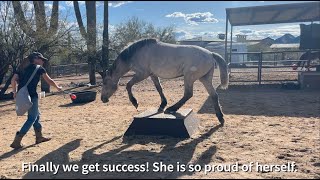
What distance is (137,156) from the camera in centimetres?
485

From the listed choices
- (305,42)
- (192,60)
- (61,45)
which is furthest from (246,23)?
(192,60)

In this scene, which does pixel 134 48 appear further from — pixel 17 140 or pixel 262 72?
pixel 262 72

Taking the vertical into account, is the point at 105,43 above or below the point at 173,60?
above

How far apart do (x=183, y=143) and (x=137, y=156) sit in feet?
3.24

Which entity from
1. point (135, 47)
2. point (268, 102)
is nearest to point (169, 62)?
point (135, 47)

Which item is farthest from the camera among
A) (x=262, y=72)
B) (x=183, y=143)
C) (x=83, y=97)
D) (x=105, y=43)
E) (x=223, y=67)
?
(x=105, y=43)

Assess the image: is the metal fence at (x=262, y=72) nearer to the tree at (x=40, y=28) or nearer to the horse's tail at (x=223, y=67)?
the horse's tail at (x=223, y=67)

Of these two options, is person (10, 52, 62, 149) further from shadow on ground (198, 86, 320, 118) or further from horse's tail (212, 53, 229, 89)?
shadow on ground (198, 86, 320, 118)

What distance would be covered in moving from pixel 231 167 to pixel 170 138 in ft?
5.84

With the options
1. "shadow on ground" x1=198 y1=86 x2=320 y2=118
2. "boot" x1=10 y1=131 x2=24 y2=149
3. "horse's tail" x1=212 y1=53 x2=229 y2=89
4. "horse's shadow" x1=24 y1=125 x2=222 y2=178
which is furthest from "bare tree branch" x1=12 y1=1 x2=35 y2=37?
"horse's tail" x1=212 y1=53 x2=229 y2=89

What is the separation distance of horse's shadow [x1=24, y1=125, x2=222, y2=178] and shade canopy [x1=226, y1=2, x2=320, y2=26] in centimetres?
981

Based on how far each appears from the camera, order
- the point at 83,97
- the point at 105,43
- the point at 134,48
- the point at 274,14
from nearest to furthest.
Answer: the point at 134,48
the point at 83,97
the point at 274,14
the point at 105,43

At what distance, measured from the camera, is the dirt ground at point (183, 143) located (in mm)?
4281

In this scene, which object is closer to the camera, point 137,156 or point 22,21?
point 137,156
